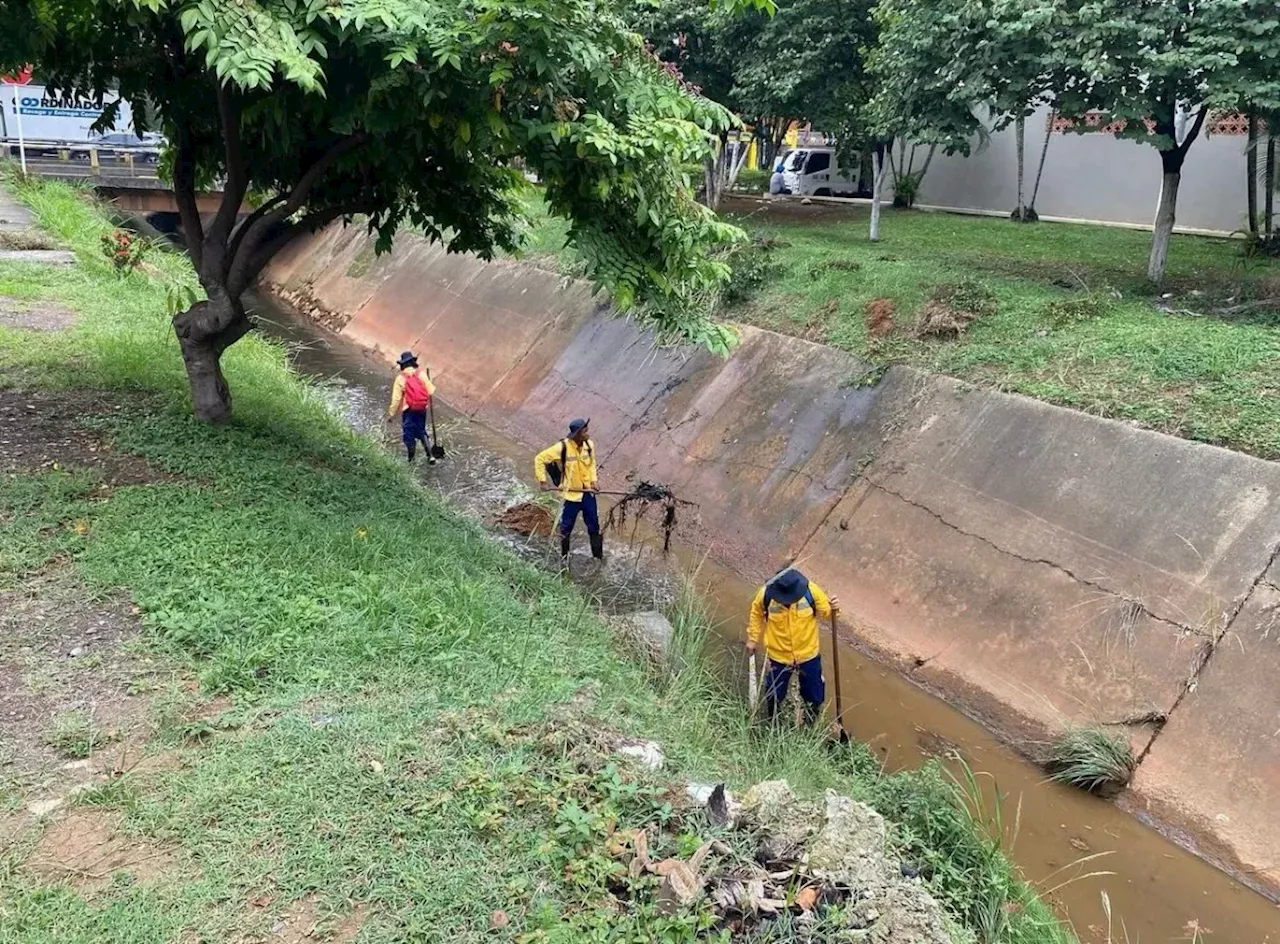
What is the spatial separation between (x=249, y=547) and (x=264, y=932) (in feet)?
10.8

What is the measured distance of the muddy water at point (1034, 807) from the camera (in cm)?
553

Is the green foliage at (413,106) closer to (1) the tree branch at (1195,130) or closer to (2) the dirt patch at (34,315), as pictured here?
(2) the dirt patch at (34,315)

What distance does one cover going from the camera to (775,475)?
35.7ft

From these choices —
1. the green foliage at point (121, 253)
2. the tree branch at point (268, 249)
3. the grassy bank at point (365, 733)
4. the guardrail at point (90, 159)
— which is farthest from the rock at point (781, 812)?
the guardrail at point (90, 159)

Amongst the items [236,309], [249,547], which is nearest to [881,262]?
[236,309]

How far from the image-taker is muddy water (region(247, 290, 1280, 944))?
18.1 ft

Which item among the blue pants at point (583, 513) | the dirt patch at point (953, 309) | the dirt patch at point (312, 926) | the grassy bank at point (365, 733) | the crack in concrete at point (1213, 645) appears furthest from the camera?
the dirt patch at point (953, 309)

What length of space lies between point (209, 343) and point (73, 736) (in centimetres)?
479

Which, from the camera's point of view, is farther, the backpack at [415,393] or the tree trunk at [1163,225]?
the backpack at [415,393]

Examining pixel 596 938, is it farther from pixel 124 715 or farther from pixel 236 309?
pixel 236 309

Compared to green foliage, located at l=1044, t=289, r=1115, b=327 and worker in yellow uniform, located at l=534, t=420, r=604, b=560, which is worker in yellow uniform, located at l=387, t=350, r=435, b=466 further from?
green foliage, located at l=1044, t=289, r=1115, b=327

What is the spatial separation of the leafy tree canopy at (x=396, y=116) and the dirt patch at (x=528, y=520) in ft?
10.9

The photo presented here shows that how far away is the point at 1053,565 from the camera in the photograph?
26.2 feet

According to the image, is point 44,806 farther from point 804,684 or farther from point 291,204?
point 291,204
